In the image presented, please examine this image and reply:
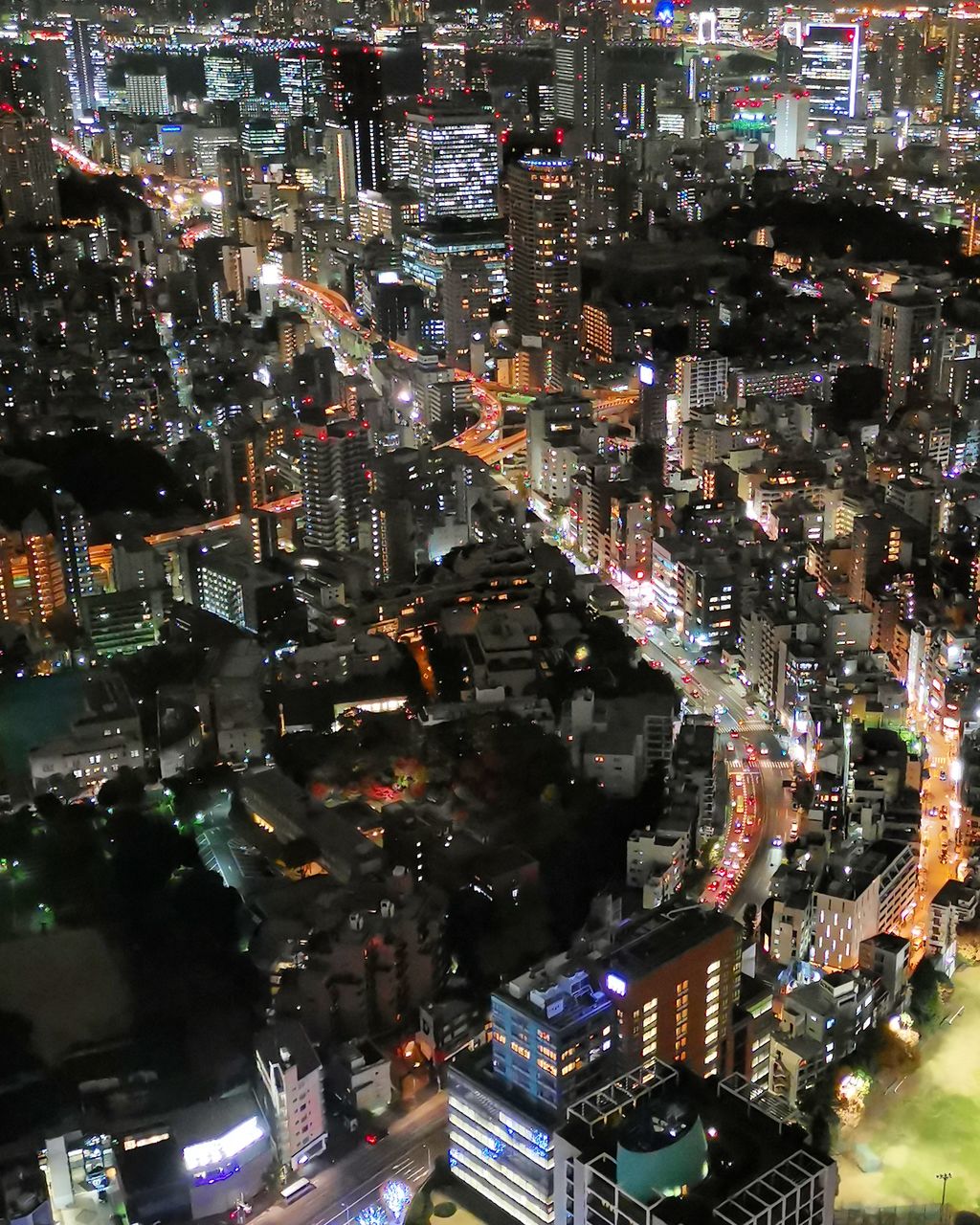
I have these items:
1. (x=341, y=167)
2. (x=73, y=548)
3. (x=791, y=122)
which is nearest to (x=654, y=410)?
(x=73, y=548)

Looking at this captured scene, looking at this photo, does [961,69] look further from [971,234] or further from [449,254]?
[449,254]

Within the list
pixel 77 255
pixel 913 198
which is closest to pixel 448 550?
pixel 77 255

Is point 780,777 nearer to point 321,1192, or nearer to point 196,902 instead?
point 196,902

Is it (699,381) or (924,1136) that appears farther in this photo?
(699,381)

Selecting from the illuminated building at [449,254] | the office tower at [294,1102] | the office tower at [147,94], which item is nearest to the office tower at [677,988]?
the office tower at [294,1102]

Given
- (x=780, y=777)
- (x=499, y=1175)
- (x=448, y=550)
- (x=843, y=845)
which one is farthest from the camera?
(x=448, y=550)

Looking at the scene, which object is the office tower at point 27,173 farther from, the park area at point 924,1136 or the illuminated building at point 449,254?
the park area at point 924,1136
